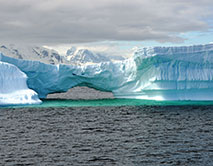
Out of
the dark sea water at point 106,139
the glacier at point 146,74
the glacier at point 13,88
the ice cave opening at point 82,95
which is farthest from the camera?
the ice cave opening at point 82,95

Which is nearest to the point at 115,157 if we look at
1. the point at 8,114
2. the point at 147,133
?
the point at 147,133

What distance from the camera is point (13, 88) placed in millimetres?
37375

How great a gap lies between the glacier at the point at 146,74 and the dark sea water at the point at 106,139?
12134mm

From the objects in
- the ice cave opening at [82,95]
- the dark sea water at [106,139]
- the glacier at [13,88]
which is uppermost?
the glacier at [13,88]

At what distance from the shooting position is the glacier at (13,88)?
3631 centimetres

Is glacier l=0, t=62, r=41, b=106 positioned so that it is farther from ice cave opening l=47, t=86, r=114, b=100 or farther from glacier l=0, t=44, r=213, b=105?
ice cave opening l=47, t=86, r=114, b=100

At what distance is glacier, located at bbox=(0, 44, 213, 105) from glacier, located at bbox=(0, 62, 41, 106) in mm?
5691

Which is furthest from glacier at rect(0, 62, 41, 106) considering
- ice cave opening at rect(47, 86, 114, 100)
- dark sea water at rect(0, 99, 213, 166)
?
ice cave opening at rect(47, 86, 114, 100)

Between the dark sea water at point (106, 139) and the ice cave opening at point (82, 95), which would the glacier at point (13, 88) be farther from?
the ice cave opening at point (82, 95)

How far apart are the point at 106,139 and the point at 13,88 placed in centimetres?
1996

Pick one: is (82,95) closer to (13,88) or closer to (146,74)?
(146,74)

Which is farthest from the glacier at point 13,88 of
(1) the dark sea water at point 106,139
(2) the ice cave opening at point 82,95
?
(2) the ice cave opening at point 82,95

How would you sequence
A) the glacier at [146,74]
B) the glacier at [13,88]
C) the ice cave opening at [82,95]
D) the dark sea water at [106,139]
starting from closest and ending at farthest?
the dark sea water at [106,139], the glacier at [13,88], the glacier at [146,74], the ice cave opening at [82,95]

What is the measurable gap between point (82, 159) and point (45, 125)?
382 inches
